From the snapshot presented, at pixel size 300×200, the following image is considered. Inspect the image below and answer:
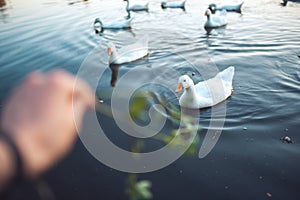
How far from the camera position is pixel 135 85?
9039 mm

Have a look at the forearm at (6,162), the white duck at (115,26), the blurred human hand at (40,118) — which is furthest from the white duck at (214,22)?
the forearm at (6,162)

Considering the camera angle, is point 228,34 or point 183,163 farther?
point 228,34

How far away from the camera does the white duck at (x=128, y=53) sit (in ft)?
37.0

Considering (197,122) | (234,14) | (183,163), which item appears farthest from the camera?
(234,14)

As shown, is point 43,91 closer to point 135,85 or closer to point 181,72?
point 135,85

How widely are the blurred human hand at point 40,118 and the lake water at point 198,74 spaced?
12 centimetres

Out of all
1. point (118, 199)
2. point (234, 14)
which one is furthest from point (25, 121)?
point (234, 14)

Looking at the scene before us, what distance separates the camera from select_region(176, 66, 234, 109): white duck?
7.35 metres

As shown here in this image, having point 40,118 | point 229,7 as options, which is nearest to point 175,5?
point 229,7

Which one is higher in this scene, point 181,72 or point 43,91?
point 43,91

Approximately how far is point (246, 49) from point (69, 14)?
560 inches

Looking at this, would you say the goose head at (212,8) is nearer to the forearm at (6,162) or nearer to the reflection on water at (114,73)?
the reflection on water at (114,73)

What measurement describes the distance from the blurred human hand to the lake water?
12 cm

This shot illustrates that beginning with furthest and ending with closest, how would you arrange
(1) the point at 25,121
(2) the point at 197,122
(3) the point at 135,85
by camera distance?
1. (3) the point at 135,85
2. (2) the point at 197,122
3. (1) the point at 25,121
